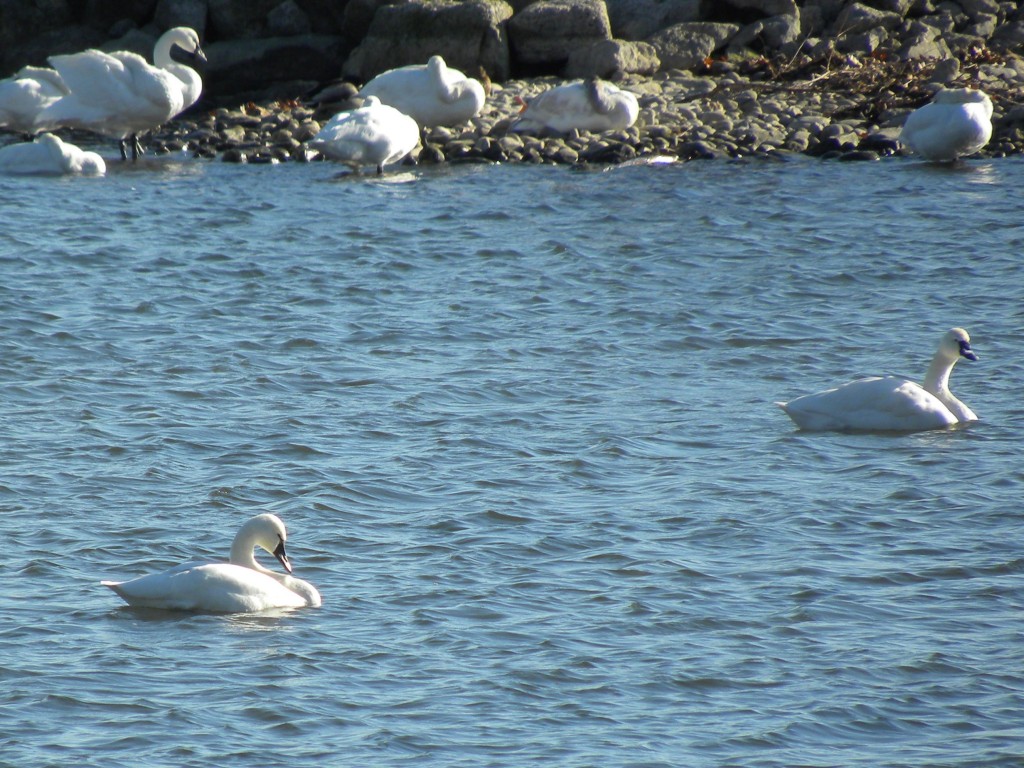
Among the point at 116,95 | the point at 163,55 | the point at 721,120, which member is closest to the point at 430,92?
the point at 721,120

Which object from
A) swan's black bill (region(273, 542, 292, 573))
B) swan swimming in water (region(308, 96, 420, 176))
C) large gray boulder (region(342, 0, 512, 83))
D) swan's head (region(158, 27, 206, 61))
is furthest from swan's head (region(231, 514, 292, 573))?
Result: large gray boulder (region(342, 0, 512, 83))

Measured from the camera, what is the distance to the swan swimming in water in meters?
18.7

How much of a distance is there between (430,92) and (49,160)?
467 cm

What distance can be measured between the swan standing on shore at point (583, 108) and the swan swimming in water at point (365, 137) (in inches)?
72.7

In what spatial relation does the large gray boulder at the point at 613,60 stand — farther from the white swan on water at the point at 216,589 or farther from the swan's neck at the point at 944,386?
the white swan on water at the point at 216,589

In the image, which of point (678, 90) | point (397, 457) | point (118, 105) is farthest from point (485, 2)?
point (397, 457)

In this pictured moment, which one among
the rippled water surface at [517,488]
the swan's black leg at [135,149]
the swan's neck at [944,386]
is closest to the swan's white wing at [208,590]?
the rippled water surface at [517,488]

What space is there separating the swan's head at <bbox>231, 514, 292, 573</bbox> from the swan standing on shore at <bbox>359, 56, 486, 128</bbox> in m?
13.7

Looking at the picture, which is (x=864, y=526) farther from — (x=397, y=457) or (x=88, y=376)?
(x=88, y=376)

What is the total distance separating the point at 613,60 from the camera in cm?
2219

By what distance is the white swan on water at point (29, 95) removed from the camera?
70.7 ft

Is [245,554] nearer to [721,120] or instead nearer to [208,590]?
[208,590]

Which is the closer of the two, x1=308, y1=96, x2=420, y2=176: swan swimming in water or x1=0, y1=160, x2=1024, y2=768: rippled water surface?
x1=0, y1=160, x2=1024, y2=768: rippled water surface

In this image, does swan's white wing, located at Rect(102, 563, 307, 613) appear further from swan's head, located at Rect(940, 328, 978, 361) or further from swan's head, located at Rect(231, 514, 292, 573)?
swan's head, located at Rect(940, 328, 978, 361)
